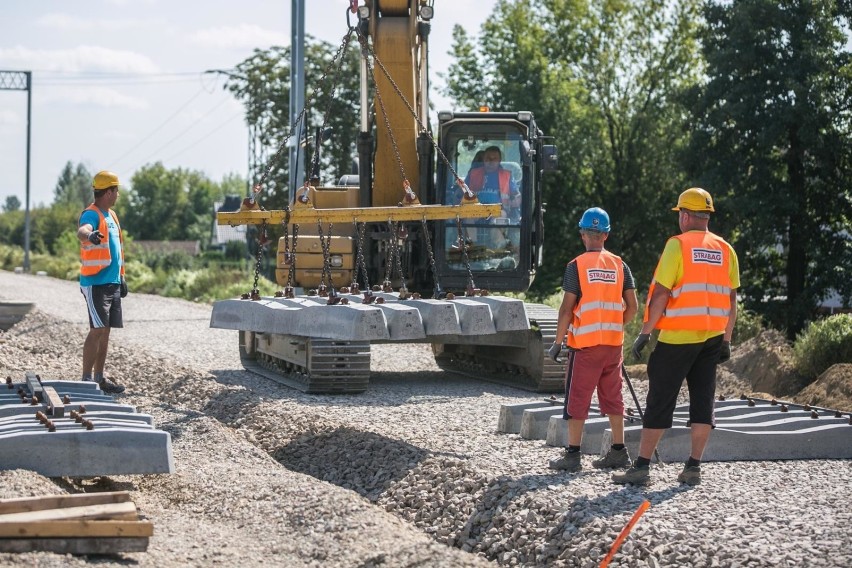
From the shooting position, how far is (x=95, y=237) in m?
11.1

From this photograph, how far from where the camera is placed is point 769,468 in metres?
8.46

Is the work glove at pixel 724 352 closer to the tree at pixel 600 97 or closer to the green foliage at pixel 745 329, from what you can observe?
the green foliage at pixel 745 329

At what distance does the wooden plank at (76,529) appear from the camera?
5922 mm

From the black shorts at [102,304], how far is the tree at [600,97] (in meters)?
20.1

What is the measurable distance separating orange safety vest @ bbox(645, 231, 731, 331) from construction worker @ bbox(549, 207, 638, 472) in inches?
18.5

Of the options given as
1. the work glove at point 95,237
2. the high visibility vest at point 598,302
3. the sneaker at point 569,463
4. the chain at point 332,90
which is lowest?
the sneaker at point 569,463

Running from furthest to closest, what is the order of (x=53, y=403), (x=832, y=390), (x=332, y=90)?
(x=832, y=390)
(x=332, y=90)
(x=53, y=403)

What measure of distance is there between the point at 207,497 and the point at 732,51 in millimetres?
17164

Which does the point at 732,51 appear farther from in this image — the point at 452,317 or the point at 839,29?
the point at 452,317

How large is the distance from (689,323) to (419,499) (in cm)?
211

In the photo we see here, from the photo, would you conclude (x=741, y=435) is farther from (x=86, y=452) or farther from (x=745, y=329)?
(x=745, y=329)

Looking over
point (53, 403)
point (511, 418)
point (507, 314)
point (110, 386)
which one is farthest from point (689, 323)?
point (110, 386)

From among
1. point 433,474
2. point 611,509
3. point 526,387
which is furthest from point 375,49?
point 611,509

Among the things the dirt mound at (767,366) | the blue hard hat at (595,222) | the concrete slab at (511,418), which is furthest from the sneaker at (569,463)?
the dirt mound at (767,366)
